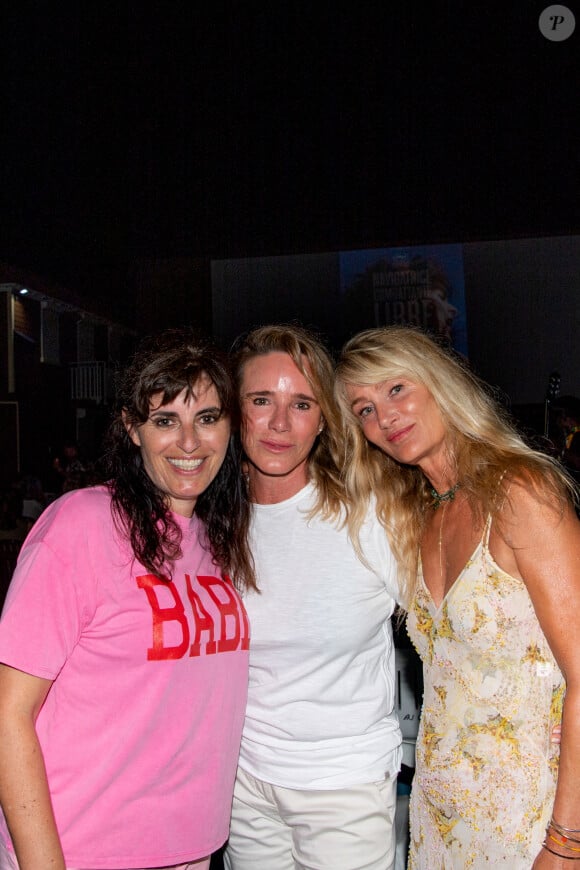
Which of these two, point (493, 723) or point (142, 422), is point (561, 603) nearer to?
point (493, 723)

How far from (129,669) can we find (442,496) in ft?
2.79

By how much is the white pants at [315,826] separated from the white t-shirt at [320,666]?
37 mm

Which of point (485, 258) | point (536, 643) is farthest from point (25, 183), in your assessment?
point (536, 643)

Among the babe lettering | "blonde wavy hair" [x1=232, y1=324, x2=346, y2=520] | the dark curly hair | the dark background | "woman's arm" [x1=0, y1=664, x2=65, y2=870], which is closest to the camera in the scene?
"woman's arm" [x1=0, y1=664, x2=65, y2=870]

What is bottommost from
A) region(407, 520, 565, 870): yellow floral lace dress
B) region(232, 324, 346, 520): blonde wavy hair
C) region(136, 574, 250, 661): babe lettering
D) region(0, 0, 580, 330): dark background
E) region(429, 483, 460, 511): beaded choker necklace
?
region(407, 520, 565, 870): yellow floral lace dress

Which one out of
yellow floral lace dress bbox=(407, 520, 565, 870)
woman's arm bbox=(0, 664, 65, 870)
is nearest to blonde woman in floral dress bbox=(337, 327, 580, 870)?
yellow floral lace dress bbox=(407, 520, 565, 870)

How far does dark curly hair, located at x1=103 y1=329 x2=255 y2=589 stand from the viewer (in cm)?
162

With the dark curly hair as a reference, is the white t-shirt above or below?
below

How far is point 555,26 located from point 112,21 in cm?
412

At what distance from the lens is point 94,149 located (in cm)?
799

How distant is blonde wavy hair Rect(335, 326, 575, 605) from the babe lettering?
1.35ft

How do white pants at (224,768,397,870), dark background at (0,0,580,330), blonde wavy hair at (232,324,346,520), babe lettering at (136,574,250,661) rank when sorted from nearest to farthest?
babe lettering at (136,574,250,661), white pants at (224,768,397,870), blonde wavy hair at (232,324,346,520), dark background at (0,0,580,330)

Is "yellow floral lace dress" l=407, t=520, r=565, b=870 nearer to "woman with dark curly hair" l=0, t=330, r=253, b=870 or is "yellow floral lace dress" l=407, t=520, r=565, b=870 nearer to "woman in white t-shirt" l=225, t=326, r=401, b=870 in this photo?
"woman in white t-shirt" l=225, t=326, r=401, b=870

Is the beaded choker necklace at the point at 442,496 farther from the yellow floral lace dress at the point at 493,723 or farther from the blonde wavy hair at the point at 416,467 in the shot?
the yellow floral lace dress at the point at 493,723
